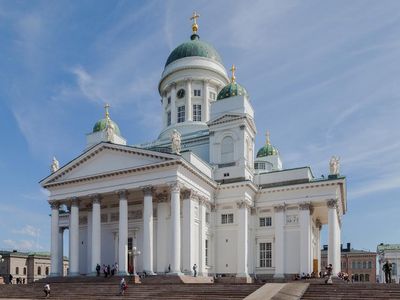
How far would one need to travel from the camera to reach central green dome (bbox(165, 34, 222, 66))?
184 ft

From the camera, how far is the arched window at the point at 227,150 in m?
45.1

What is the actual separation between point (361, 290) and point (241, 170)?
18.0 m

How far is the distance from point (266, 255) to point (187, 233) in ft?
33.0

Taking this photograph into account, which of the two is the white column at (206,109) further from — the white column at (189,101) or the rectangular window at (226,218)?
the rectangular window at (226,218)

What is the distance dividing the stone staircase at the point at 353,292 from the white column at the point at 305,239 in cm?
1256

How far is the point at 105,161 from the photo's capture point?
41.5 metres

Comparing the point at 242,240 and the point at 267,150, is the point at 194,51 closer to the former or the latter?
the point at 267,150

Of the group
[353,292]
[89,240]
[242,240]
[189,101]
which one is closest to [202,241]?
[242,240]

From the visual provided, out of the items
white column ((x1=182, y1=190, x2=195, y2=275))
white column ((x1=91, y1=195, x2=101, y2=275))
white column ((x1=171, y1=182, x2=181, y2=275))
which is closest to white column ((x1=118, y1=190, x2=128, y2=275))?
white column ((x1=91, y1=195, x2=101, y2=275))

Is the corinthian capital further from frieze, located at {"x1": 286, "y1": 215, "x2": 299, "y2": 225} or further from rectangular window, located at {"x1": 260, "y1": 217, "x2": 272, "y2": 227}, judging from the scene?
rectangular window, located at {"x1": 260, "y1": 217, "x2": 272, "y2": 227}

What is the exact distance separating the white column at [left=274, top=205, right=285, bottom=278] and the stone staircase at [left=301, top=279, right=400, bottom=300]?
43.9 ft

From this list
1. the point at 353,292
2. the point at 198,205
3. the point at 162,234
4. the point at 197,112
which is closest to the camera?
the point at 353,292

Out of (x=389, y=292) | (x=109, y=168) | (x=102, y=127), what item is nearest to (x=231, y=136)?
(x=109, y=168)

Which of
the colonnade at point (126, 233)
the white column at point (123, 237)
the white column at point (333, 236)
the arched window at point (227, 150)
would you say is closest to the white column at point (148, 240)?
the colonnade at point (126, 233)
